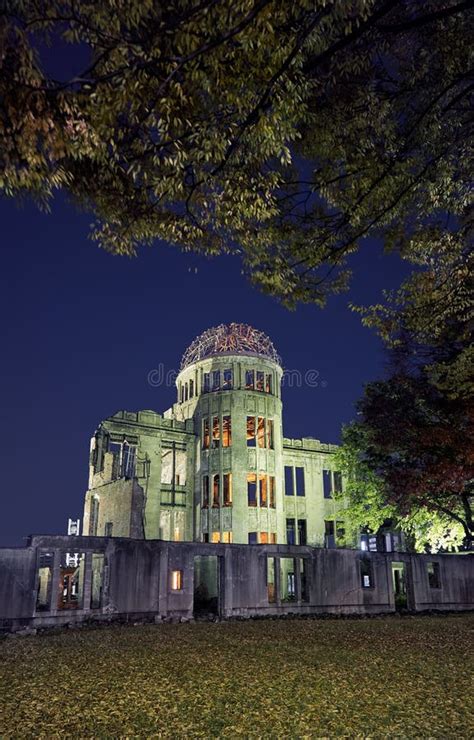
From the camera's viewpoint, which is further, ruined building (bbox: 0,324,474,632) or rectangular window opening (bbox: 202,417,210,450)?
rectangular window opening (bbox: 202,417,210,450)

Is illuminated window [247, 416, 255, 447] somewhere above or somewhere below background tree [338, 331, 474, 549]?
above

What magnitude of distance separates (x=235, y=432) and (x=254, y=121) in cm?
3131

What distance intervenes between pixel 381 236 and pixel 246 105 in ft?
19.0

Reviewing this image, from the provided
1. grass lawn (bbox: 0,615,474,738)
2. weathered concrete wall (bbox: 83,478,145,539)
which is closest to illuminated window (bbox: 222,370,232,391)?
weathered concrete wall (bbox: 83,478,145,539)

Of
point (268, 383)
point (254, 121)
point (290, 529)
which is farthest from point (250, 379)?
point (254, 121)

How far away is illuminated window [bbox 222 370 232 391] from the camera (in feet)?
131

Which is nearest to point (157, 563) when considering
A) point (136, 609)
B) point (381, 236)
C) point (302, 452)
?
point (136, 609)

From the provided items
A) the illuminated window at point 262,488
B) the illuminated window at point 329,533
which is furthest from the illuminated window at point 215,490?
the illuminated window at point 329,533

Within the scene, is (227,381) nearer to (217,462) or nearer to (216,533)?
(217,462)

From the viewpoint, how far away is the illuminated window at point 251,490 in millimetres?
38031

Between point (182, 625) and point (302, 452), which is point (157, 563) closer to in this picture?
point (182, 625)

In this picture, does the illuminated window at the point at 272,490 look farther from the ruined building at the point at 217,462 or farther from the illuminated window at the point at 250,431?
the illuminated window at the point at 250,431

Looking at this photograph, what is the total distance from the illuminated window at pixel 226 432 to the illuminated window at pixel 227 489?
219cm

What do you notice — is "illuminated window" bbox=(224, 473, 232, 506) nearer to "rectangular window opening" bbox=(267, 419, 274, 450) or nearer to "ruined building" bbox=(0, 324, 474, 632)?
"ruined building" bbox=(0, 324, 474, 632)
